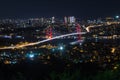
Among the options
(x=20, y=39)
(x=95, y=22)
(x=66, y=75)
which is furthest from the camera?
(x=95, y=22)

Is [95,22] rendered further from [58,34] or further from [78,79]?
[78,79]

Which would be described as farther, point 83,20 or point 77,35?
point 83,20

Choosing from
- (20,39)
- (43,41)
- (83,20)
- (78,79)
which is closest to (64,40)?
(43,41)

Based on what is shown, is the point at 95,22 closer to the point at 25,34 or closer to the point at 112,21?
the point at 112,21

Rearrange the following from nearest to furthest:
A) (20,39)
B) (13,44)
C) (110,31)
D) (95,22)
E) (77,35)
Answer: (13,44) < (20,39) < (110,31) < (77,35) < (95,22)

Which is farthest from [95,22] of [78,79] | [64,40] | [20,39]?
[78,79]

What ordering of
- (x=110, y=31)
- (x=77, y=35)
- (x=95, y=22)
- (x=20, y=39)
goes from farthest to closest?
1. (x=95, y=22)
2. (x=77, y=35)
3. (x=110, y=31)
4. (x=20, y=39)

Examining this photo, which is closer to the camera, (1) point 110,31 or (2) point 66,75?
(2) point 66,75

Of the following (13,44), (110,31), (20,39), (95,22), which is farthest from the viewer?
(95,22)
